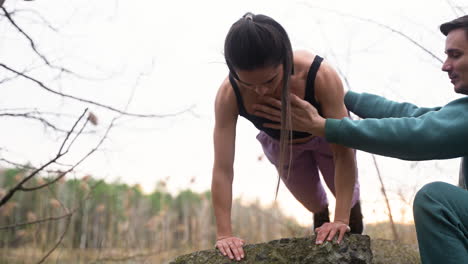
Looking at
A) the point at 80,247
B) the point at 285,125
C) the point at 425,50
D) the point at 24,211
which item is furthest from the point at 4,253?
the point at 425,50

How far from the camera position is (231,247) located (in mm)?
2133

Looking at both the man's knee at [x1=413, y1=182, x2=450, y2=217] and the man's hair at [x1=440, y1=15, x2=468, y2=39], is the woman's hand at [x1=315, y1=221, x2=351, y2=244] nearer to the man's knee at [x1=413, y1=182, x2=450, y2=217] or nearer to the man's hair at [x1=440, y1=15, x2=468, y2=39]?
the man's knee at [x1=413, y1=182, x2=450, y2=217]

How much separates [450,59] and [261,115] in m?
0.80

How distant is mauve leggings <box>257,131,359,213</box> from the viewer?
8.38ft

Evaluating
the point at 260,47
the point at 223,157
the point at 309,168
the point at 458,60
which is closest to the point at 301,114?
the point at 260,47

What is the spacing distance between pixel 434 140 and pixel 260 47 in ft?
2.29

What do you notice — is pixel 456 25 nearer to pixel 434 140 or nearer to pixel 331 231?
pixel 434 140

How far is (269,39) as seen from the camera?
1.87 m

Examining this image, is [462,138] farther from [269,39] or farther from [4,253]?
[4,253]

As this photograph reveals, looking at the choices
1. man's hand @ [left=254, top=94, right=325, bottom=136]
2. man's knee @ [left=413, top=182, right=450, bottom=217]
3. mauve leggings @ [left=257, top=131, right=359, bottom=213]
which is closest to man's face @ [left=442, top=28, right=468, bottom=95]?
man's knee @ [left=413, top=182, right=450, bottom=217]

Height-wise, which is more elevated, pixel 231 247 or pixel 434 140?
pixel 434 140

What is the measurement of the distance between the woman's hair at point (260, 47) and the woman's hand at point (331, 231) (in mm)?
441

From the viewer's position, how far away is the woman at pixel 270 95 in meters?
Result: 1.87

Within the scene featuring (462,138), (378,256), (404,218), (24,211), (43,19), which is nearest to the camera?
(462,138)
